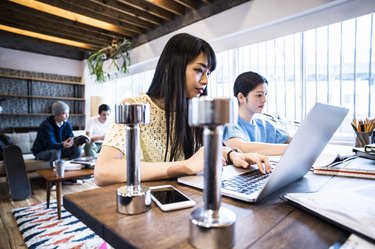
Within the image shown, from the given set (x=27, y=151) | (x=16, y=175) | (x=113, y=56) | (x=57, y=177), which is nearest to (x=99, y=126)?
(x=27, y=151)

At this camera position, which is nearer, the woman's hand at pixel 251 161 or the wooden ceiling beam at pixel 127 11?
the woman's hand at pixel 251 161

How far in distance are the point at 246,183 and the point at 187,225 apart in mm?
296

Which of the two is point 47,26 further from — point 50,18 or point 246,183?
point 246,183

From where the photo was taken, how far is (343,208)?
432mm

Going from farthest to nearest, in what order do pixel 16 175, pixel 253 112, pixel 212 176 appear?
pixel 16 175 → pixel 253 112 → pixel 212 176

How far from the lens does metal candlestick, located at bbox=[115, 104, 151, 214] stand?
45 cm

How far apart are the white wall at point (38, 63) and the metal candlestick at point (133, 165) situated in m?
6.11

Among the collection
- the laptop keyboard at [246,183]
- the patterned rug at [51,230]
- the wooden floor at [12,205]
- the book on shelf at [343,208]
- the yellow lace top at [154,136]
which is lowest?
the wooden floor at [12,205]

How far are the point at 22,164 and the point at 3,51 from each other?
3426 millimetres

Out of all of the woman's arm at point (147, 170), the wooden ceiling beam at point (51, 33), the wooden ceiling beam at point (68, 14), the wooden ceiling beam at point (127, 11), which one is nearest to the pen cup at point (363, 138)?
the woman's arm at point (147, 170)

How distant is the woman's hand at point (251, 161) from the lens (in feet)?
2.60

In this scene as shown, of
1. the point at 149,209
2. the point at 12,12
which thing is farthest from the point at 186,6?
the point at 149,209

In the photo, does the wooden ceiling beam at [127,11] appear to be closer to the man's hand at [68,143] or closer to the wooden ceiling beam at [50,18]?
the wooden ceiling beam at [50,18]

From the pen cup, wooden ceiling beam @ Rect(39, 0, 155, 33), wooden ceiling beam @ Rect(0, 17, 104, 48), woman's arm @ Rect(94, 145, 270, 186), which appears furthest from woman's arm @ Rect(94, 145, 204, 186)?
wooden ceiling beam @ Rect(0, 17, 104, 48)
